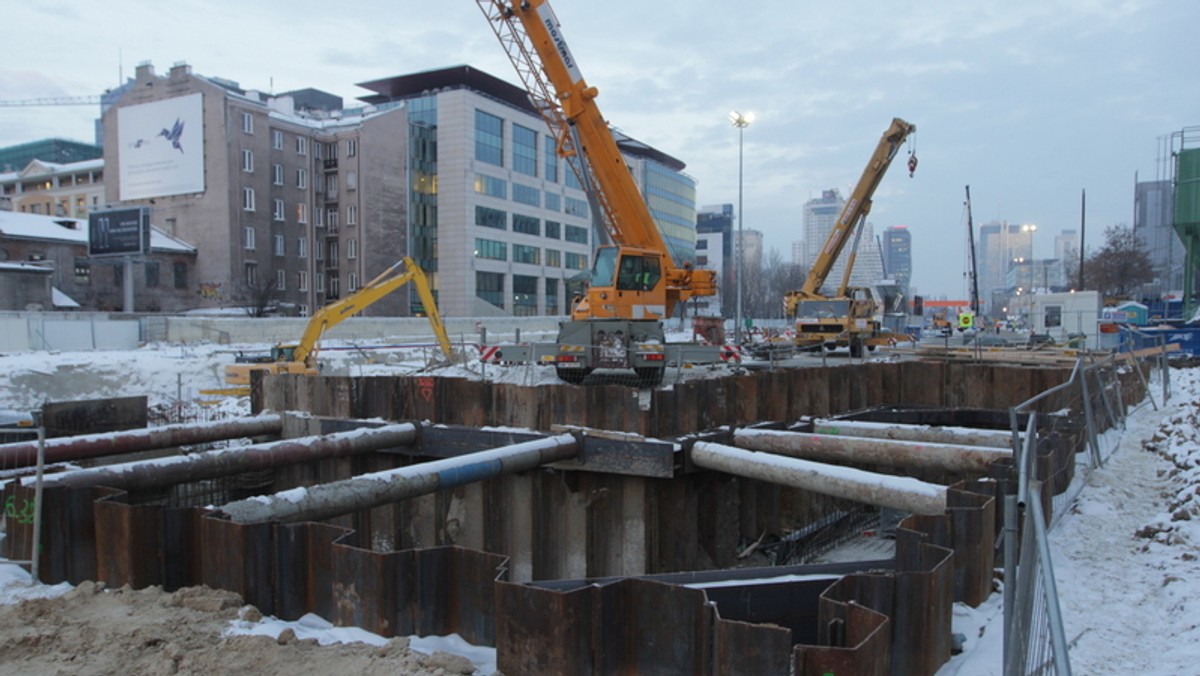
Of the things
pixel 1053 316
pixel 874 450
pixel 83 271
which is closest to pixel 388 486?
pixel 874 450

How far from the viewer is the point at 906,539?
16.6 feet

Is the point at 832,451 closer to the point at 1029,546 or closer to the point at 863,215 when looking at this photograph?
the point at 1029,546

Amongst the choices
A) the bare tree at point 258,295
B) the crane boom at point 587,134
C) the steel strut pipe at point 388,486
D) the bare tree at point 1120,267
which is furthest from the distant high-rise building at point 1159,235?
the steel strut pipe at point 388,486

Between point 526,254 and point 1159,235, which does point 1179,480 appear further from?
point 1159,235

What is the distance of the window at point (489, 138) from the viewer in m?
59.8

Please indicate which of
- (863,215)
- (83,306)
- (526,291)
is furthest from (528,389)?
(526,291)

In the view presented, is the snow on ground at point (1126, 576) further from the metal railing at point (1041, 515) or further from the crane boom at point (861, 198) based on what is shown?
the crane boom at point (861, 198)

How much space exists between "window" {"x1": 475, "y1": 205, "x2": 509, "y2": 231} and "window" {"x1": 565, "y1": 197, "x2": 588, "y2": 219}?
9.09m

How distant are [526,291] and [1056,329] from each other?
129 ft

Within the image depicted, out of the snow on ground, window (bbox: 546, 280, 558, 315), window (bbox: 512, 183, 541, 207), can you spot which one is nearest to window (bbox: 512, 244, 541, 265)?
window (bbox: 546, 280, 558, 315)

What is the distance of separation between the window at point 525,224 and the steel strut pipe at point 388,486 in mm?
56609

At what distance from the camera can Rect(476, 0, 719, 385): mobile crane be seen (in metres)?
16.5

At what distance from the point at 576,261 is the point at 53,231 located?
3971 cm

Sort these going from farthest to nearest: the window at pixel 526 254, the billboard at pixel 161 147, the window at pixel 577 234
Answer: the window at pixel 577 234 → the window at pixel 526 254 → the billboard at pixel 161 147
